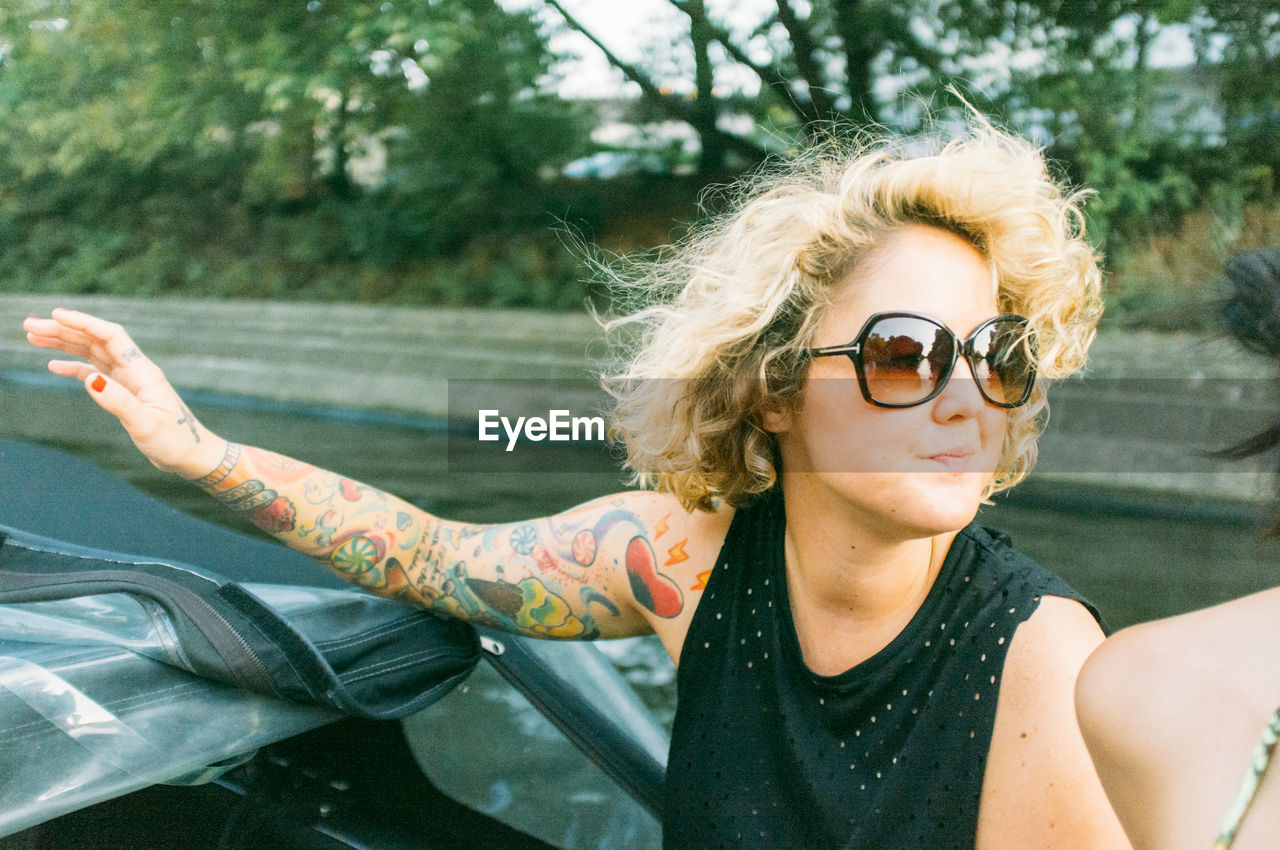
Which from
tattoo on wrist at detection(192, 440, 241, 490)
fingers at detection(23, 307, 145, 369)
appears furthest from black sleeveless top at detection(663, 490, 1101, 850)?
fingers at detection(23, 307, 145, 369)

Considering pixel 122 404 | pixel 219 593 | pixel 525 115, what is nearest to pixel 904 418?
pixel 219 593

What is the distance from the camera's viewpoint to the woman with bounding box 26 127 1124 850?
1.11m

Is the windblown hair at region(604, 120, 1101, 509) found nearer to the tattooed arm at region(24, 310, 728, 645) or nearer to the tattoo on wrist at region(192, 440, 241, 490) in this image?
the tattooed arm at region(24, 310, 728, 645)

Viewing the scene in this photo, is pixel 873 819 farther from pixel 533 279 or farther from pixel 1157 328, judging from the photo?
pixel 533 279

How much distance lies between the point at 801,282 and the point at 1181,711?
75 centimetres

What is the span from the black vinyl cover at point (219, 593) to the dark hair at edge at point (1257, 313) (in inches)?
35.8

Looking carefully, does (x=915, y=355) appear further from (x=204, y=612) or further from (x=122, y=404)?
(x=122, y=404)

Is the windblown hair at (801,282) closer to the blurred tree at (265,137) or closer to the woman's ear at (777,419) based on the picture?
the woman's ear at (777,419)

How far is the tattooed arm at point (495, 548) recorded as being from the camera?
1.35m

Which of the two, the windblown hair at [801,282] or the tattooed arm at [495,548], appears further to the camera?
the tattooed arm at [495,548]

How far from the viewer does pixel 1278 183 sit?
6707mm

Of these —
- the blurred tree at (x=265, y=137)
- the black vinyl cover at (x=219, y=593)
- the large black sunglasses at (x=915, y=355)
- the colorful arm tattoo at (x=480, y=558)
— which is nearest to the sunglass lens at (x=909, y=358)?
the large black sunglasses at (x=915, y=355)

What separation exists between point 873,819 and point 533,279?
8.93m

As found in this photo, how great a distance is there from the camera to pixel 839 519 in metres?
1.20
